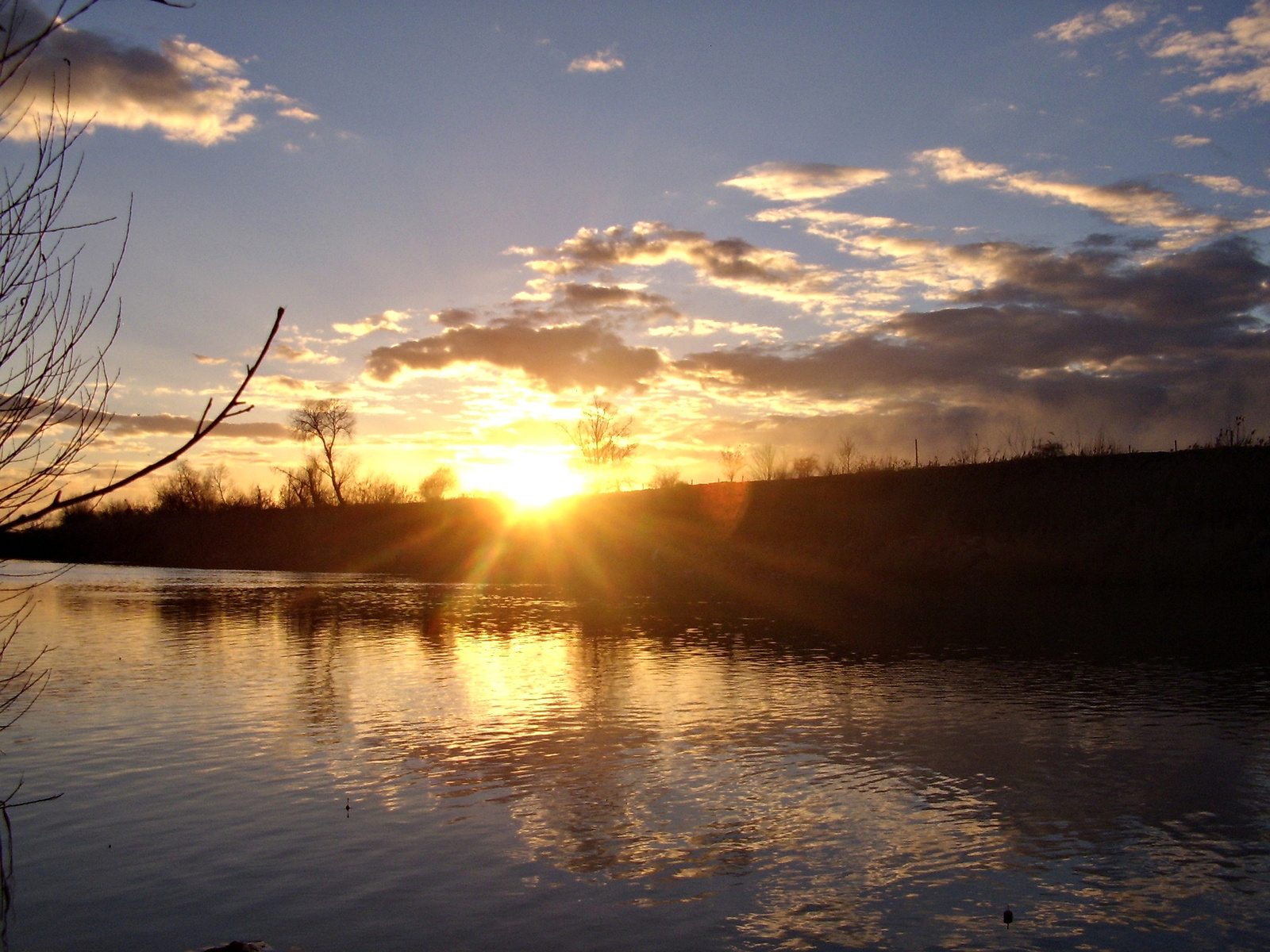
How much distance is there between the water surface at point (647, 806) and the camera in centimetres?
656

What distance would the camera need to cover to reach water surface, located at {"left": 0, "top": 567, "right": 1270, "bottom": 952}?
6.56 meters

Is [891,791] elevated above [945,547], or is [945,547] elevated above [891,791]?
[945,547]

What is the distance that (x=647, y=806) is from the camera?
9.16 metres

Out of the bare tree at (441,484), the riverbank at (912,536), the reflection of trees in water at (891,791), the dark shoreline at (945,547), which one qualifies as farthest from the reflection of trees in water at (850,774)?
the bare tree at (441,484)

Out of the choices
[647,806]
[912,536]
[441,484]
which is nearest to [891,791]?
[647,806]

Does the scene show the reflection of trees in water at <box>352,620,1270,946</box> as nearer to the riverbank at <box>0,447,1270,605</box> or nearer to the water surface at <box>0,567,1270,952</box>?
the water surface at <box>0,567,1270,952</box>

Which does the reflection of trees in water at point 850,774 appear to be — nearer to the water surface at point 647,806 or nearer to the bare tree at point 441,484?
the water surface at point 647,806

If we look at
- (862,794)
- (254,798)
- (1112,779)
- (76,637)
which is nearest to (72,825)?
(254,798)

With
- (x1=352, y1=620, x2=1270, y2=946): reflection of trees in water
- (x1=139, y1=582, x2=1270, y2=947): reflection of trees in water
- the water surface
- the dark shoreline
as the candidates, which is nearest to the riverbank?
the dark shoreline

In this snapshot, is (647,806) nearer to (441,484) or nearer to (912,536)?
(912,536)

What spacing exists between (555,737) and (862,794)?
4.39 meters

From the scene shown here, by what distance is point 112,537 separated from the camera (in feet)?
288

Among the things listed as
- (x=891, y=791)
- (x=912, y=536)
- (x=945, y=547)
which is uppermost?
(x=912, y=536)

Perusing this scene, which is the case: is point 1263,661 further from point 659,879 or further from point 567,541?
point 567,541
